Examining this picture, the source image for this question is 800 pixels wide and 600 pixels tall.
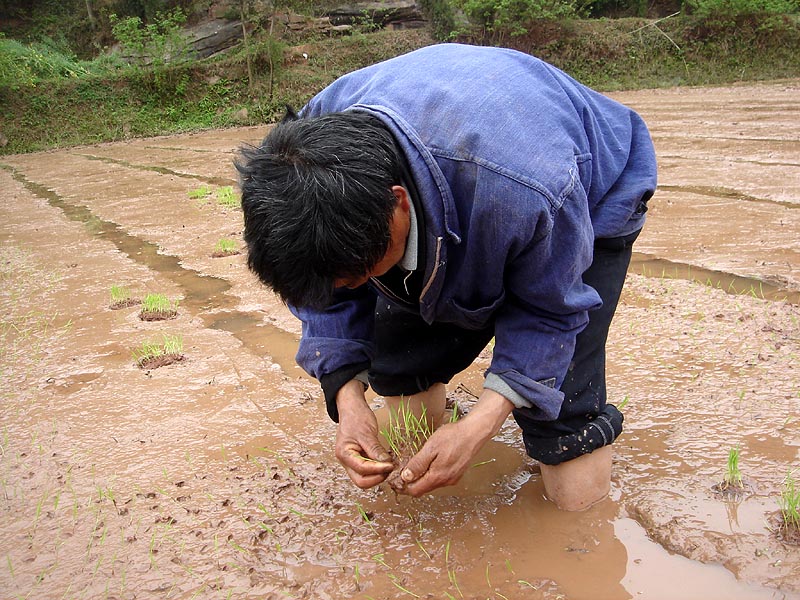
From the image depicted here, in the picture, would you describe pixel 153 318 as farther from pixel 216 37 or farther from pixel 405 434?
pixel 216 37

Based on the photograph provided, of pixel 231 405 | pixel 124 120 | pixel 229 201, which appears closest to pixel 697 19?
pixel 124 120

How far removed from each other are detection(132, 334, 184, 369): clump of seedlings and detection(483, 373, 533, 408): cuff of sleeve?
6.00ft

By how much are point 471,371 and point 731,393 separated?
943mm

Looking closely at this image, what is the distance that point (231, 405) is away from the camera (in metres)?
2.61

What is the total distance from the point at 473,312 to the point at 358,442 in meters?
0.45

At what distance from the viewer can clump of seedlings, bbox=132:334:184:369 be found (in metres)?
2.98

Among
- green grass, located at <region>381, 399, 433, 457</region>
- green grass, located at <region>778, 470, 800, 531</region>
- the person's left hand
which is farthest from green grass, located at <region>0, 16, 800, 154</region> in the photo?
the person's left hand

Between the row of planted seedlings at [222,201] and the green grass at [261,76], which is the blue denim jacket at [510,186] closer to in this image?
the row of planted seedlings at [222,201]

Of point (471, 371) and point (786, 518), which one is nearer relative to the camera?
point (786, 518)

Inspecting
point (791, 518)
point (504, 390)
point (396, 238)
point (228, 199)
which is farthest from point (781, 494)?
point (228, 199)

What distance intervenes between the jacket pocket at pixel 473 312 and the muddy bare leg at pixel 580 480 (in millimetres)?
467

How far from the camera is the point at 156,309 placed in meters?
3.62

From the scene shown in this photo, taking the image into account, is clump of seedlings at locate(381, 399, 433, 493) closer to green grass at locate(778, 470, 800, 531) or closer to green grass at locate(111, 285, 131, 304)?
green grass at locate(778, 470, 800, 531)

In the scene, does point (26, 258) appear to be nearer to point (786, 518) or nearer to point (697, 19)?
point (786, 518)
